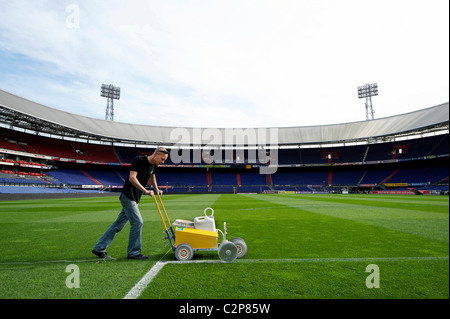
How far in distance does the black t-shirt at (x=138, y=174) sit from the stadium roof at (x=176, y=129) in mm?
35812

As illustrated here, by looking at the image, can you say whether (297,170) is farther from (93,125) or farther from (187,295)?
(187,295)

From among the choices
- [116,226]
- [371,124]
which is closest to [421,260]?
[116,226]

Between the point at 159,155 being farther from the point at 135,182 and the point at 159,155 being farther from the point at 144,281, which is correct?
the point at 144,281

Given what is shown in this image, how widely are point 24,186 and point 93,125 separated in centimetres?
1886

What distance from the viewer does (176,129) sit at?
57.8 m

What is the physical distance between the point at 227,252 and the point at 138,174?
81.2 inches

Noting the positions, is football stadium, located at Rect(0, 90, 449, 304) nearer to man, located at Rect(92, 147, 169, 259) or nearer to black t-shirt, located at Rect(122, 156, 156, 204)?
man, located at Rect(92, 147, 169, 259)

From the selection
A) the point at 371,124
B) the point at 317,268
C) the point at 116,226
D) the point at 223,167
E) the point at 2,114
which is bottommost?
the point at 317,268

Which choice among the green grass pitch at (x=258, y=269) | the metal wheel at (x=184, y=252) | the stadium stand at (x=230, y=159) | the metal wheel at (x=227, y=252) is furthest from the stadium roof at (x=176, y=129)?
the metal wheel at (x=227, y=252)

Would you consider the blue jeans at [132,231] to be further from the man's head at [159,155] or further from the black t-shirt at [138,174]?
→ the man's head at [159,155]

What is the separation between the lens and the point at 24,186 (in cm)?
3169

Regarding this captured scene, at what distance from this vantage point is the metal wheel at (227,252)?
384cm

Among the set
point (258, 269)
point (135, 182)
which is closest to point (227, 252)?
point (258, 269)

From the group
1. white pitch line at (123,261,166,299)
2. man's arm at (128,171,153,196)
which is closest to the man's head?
man's arm at (128,171,153,196)
